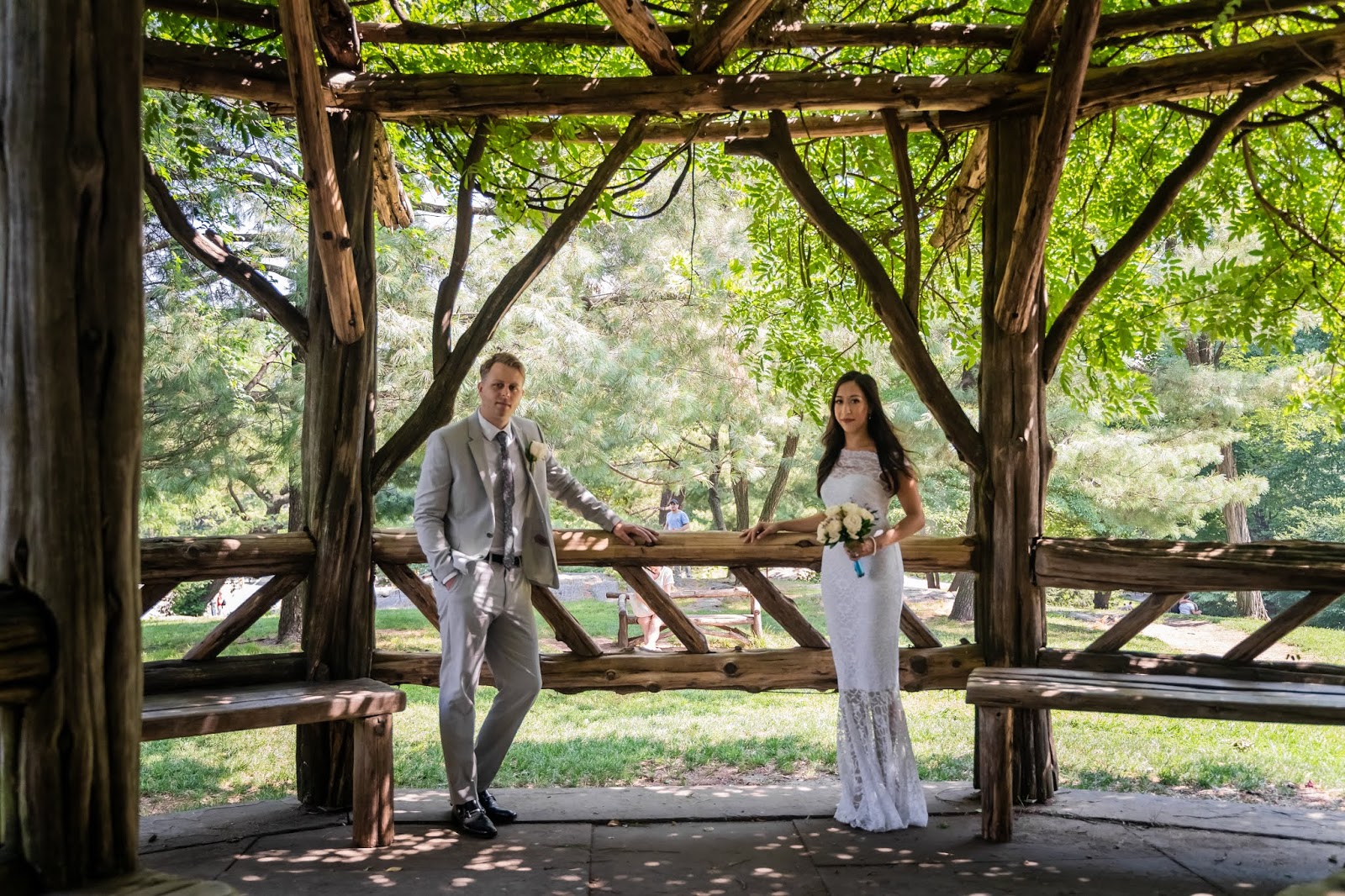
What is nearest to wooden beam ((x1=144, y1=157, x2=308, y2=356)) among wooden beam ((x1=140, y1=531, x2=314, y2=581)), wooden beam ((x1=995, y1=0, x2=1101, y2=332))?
wooden beam ((x1=140, y1=531, x2=314, y2=581))

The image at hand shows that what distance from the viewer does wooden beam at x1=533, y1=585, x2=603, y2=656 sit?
17.7 ft

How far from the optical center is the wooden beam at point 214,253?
192 inches

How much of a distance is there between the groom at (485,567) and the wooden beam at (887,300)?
1.75 meters

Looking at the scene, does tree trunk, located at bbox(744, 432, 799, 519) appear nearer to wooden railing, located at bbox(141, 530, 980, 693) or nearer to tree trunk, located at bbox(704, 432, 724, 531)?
tree trunk, located at bbox(704, 432, 724, 531)

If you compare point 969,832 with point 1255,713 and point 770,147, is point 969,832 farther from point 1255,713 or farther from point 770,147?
point 770,147

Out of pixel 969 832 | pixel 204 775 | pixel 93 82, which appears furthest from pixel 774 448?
pixel 93 82

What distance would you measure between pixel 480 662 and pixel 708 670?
1285 mm

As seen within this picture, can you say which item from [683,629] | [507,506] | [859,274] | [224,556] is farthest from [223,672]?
[859,274]

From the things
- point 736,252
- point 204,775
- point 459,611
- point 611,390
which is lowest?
point 204,775

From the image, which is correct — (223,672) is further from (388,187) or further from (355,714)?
(388,187)

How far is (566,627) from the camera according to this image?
215 inches

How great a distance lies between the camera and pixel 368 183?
17.2 ft

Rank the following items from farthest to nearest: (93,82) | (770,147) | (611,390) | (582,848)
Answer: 1. (611,390)
2. (770,147)
3. (582,848)
4. (93,82)

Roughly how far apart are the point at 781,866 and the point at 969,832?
0.98 metres
